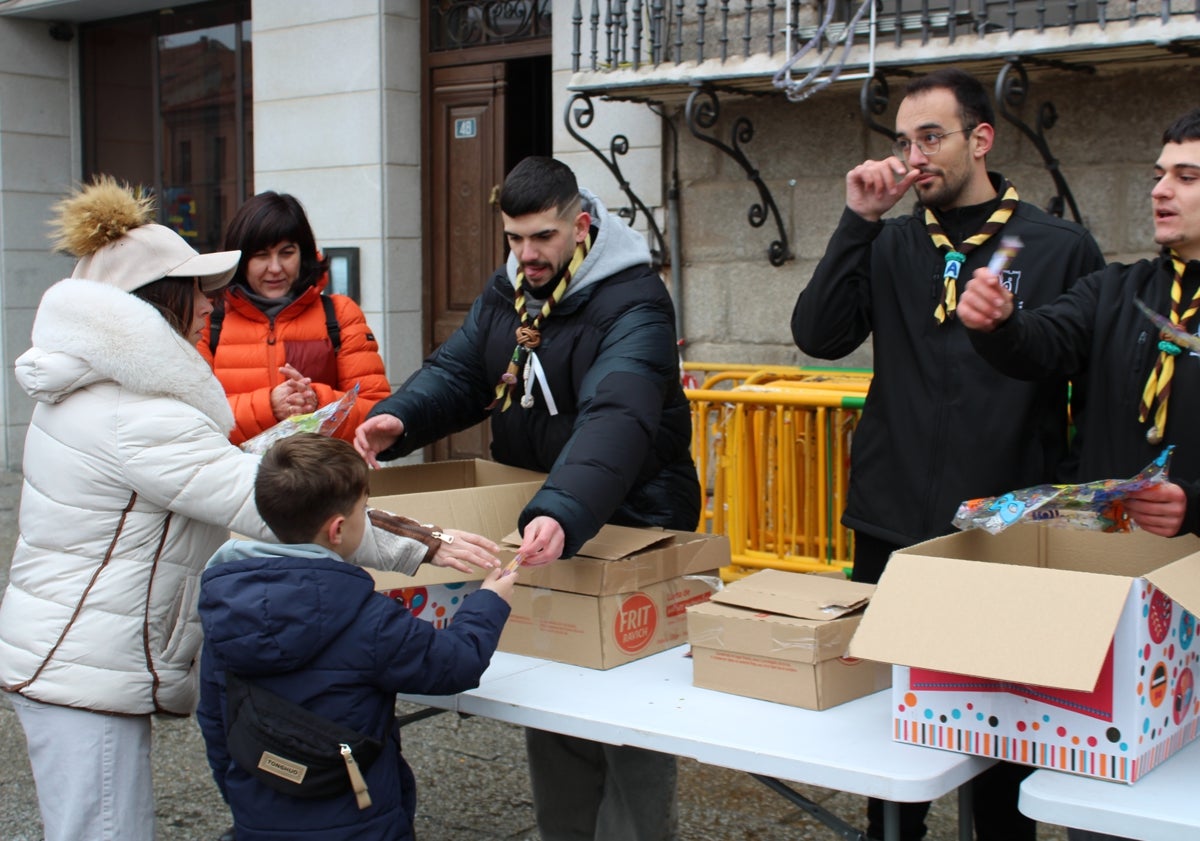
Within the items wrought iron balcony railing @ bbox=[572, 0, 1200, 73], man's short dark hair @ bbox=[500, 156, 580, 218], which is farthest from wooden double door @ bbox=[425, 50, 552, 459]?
man's short dark hair @ bbox=[500, 156, 580, 218]

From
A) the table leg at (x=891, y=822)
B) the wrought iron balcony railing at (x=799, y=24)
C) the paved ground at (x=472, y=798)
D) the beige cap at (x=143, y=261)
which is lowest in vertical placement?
the paved ground at (x=472, y=798)

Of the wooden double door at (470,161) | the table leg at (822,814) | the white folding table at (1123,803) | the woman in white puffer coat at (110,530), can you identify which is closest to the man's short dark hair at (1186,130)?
the white folding table at (1123,803)

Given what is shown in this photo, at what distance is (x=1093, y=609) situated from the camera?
2145mm

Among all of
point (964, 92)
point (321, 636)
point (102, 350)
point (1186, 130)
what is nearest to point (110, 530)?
point (102, 350)

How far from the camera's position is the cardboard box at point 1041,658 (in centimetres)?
214

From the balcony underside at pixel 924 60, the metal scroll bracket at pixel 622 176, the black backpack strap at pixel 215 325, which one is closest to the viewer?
the black backpack strap at pixel 215 325

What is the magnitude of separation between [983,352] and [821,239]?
3225mm

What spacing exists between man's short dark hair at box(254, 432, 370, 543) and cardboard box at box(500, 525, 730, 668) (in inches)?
18.7

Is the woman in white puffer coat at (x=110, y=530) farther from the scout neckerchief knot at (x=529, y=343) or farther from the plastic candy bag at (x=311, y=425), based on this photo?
the scout neckerchief knot at (x=529, y=343)

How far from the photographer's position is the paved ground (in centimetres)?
404

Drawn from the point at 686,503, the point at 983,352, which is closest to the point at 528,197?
the point at 686,503

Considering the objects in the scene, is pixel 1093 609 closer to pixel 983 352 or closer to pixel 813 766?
pixel 813 766

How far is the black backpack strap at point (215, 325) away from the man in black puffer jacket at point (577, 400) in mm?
991

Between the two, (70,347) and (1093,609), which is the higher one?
(70,347)
